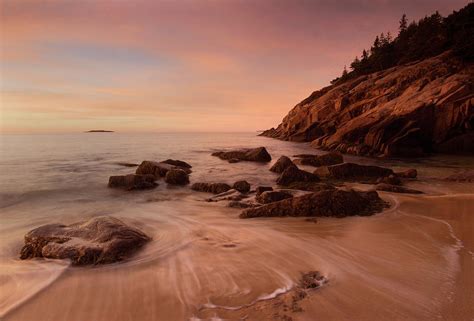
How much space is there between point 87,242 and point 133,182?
700 cm

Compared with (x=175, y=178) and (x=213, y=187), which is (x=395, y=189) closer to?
(x=213, y=187)

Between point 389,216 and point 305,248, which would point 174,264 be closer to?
point 305,248

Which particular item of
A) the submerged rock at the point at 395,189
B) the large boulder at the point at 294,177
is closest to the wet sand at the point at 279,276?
the submerged rock at the point at 395,189

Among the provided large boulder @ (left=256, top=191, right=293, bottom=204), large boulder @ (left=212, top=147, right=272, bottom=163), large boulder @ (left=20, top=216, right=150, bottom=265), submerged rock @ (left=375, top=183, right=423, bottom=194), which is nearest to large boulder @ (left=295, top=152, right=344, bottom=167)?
large boulder @ (left=212, top=147, right=272, bottom=163)

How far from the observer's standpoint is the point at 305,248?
5262mm

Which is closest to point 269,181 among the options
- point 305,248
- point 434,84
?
point 305,248

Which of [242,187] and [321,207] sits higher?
[321,207]

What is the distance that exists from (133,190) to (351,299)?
32.3 ft

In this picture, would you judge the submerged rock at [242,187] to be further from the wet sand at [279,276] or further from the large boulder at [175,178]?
the wet sand at [279,276]

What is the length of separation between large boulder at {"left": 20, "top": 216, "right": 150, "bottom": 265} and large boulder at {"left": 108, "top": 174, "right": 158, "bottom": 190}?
232 inches

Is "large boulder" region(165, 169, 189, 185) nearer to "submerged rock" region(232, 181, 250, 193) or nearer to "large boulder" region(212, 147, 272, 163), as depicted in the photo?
"submerged rock" region(232, 181, 250, 193)

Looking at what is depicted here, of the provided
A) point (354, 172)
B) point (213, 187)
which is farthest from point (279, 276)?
point (354, 172)

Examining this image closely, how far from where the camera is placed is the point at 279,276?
4.20 metres

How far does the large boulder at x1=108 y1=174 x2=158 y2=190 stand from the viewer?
476 inches
